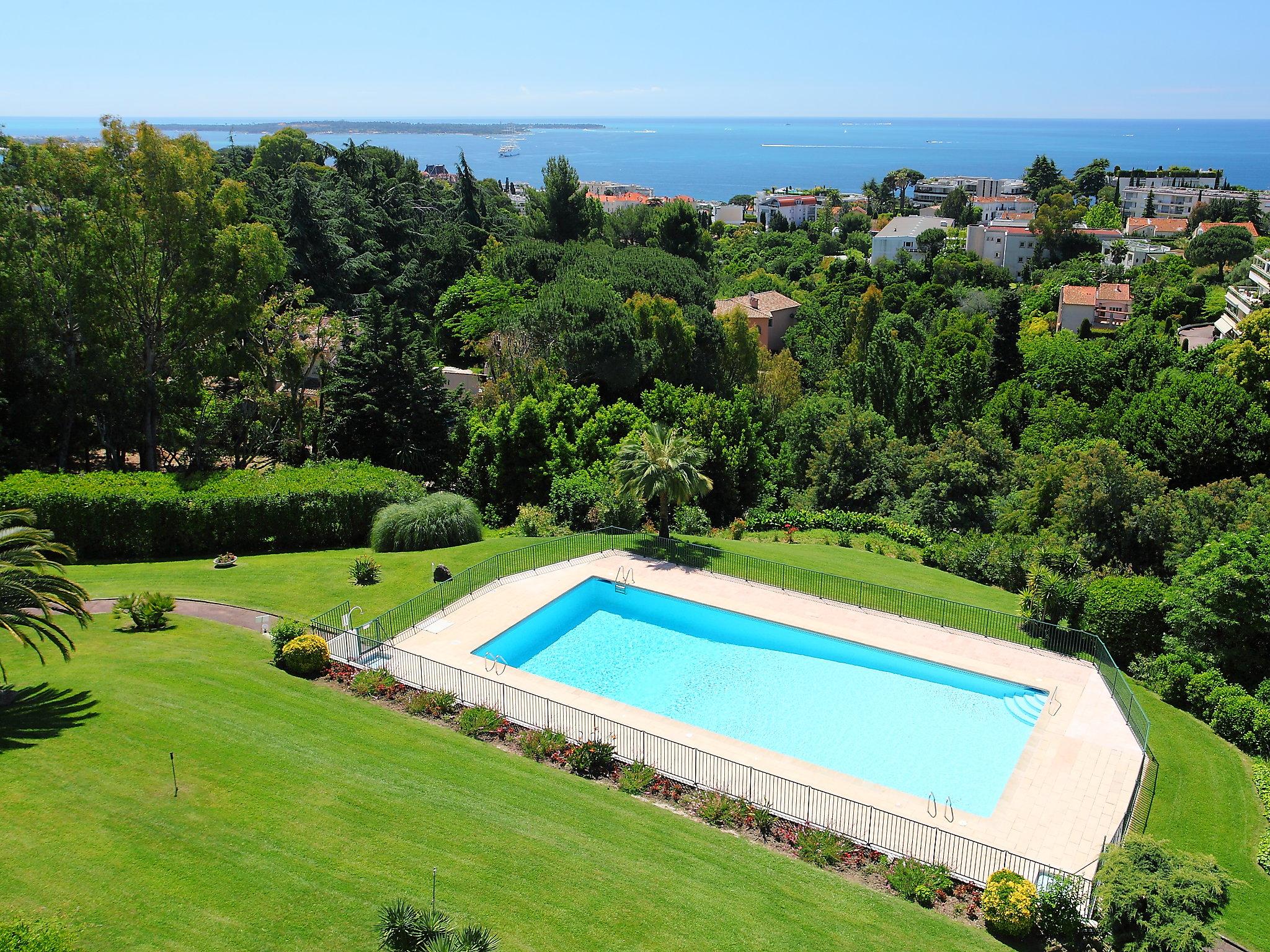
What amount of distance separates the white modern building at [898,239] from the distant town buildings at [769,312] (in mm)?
45291

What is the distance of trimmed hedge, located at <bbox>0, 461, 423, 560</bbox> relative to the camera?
80.5 ft

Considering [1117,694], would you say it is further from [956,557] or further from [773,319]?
[773,319]

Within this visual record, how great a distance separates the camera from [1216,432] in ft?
115

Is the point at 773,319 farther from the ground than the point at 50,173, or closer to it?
closer to it

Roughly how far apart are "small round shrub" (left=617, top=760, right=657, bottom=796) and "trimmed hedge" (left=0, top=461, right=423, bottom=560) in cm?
1465

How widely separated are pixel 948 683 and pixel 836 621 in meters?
3.36

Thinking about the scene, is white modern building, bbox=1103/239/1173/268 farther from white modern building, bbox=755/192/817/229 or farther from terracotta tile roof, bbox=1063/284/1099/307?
white modern building, bbox=755/192/817/229

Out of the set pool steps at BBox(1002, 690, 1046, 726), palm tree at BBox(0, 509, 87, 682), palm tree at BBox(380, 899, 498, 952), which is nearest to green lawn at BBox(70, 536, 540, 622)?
palm tree at BBox(0, 509, 87, 682)

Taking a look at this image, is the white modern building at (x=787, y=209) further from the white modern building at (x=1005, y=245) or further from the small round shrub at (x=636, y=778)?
the small round shrub at (x=636, y=778)

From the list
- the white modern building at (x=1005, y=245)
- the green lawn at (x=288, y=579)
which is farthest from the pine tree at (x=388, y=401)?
the white modern building at (x=1005, y=245)

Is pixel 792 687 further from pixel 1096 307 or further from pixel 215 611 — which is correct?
pixel 1096 307

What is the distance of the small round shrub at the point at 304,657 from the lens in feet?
61.2

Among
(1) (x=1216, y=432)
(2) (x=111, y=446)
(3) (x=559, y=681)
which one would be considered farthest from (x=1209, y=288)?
(2) (x=111, y=446)

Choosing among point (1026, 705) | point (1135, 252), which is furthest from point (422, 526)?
point (1135, 252)
